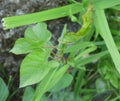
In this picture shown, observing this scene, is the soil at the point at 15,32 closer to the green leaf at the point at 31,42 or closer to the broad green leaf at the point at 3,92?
the broad green leaf at the point at 3,92

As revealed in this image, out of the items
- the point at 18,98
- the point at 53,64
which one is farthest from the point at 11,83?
the point at 53,64

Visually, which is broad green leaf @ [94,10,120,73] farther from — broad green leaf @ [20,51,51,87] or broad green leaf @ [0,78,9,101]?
broad green leaf @ [0,78,9,101]

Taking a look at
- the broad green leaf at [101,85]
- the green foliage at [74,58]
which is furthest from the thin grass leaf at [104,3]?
the broad green leaf at [101,85]

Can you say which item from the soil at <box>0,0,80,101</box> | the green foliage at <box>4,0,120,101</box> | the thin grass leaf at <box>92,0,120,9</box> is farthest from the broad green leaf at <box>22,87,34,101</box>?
the thin grass leaf at <box>92,0,120,9</box>

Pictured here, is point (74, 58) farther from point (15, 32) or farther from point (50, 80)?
point (15, 32)

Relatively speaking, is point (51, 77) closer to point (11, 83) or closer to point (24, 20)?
point (24, 20)

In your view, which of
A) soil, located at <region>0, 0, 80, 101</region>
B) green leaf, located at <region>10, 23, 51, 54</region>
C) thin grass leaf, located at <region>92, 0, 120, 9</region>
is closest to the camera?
green leaf, located at <region>10, 23, 51, 54</region>
